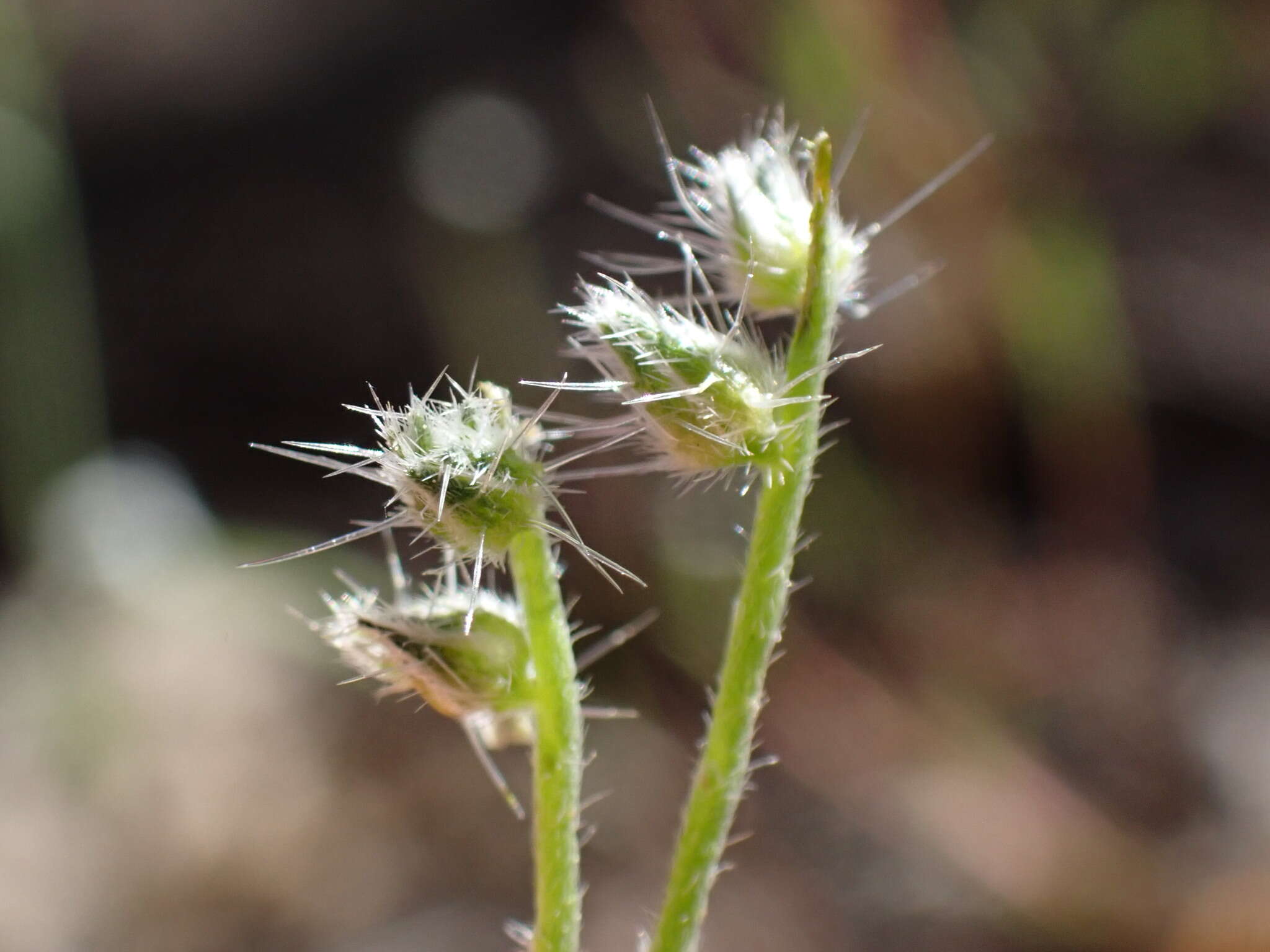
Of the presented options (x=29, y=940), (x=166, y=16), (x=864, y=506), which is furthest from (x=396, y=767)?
(x=166, y=16)

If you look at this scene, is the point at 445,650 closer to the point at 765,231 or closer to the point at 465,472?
the point at 465,472

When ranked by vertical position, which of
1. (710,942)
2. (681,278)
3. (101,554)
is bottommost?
(101,554)

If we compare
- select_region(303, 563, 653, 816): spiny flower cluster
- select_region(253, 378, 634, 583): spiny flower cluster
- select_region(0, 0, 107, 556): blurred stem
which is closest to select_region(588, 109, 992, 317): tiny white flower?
select_region(253, 378, 634, 583): spiny flower cluster

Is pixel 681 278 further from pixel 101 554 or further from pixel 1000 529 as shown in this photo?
pixel 101 554

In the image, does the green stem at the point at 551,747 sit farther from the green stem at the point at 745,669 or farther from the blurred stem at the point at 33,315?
the blurred stem at the point at 33,315

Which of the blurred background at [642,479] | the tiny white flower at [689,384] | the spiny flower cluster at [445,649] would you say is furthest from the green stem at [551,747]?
the blurred background at [642,479]
